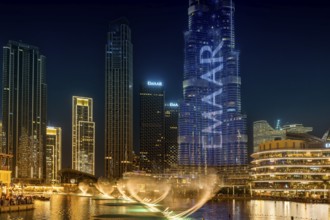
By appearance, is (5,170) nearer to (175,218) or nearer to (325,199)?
(175,218)

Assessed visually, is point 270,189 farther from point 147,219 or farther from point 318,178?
point 147,219

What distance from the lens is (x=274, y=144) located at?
155 metres

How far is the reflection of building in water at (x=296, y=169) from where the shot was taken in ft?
477

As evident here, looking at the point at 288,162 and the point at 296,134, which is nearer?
the point at 288,162

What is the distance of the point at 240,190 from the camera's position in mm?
194250

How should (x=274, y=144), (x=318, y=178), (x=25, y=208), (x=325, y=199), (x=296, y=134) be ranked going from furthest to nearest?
(x=296, y=134), (x=274, y=144), (x=318, y=178), (x=325, y=199), (x=25, y=208)

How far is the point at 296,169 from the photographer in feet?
487

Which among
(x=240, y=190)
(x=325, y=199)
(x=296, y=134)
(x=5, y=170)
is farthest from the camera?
(x=240, y=190)

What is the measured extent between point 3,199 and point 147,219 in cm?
2382

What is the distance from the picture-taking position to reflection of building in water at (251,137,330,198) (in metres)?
145

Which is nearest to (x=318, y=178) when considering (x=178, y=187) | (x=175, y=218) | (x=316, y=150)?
(x=316, y=150)

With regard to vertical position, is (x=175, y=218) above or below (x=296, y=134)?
below

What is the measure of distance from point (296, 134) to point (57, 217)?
115 m

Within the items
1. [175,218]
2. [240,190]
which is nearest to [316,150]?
[240,190]
